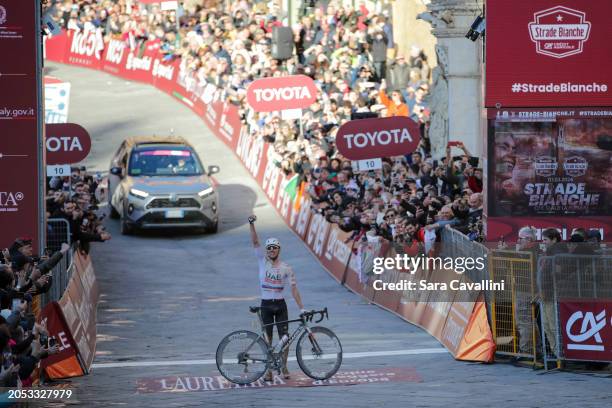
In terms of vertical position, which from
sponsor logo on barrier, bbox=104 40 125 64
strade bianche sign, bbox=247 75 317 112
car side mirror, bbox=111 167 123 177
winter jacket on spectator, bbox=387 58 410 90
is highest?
sponsor logo on barrier, bbox=104 40 125 64

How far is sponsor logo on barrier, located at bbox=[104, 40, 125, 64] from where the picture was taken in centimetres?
5566

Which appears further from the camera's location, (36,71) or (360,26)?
(360,26)

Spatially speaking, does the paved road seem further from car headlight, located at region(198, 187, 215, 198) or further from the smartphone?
the smartphone

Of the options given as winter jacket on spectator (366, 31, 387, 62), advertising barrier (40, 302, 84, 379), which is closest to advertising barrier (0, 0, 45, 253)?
advertising barrier (40, 302, 84, 379)

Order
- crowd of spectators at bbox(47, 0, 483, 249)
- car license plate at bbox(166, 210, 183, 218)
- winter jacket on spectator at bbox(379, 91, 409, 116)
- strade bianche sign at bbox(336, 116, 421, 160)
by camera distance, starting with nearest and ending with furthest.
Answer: crowd of spectators at bbox(47, 0, 483, 249)
strade bianche sign at bbox(336, 116, 421, 160)
car license plate at bbox(166, 210, 183, 218)
winter jacket on spectator at bbox(379, 91, 409, 116)

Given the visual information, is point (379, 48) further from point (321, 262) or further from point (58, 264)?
point (58, 264)

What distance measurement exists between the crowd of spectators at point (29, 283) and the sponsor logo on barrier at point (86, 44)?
32.2 m

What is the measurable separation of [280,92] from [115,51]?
24997 millimetres

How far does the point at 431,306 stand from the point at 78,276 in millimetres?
5196

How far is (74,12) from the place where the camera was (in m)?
58.2

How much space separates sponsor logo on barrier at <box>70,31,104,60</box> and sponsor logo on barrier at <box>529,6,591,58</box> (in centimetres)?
3876

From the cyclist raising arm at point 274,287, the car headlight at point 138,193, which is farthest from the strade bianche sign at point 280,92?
the cyclist raising arm at point 274,287

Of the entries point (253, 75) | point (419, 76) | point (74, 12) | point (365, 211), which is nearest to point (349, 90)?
point (419, 76)

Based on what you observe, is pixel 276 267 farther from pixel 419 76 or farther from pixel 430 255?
pixel 419 76
